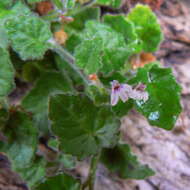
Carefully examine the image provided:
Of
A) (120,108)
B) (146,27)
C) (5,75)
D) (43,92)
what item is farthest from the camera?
(146,27)

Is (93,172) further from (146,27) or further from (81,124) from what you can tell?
(146,27)

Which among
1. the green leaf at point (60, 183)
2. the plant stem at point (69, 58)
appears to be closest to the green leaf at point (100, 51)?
the plant stem at point (69, 58)

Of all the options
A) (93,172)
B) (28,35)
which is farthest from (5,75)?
(93,172)

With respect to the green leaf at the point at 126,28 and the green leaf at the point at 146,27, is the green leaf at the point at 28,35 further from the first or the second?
the green leaf at the point at 146,27

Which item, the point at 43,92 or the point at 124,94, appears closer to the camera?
the point at 124,94

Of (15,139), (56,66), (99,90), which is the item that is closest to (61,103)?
(99,90)

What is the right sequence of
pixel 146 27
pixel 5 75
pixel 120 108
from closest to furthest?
pixel 5 75, pixel 120 108, pixel 146 27
